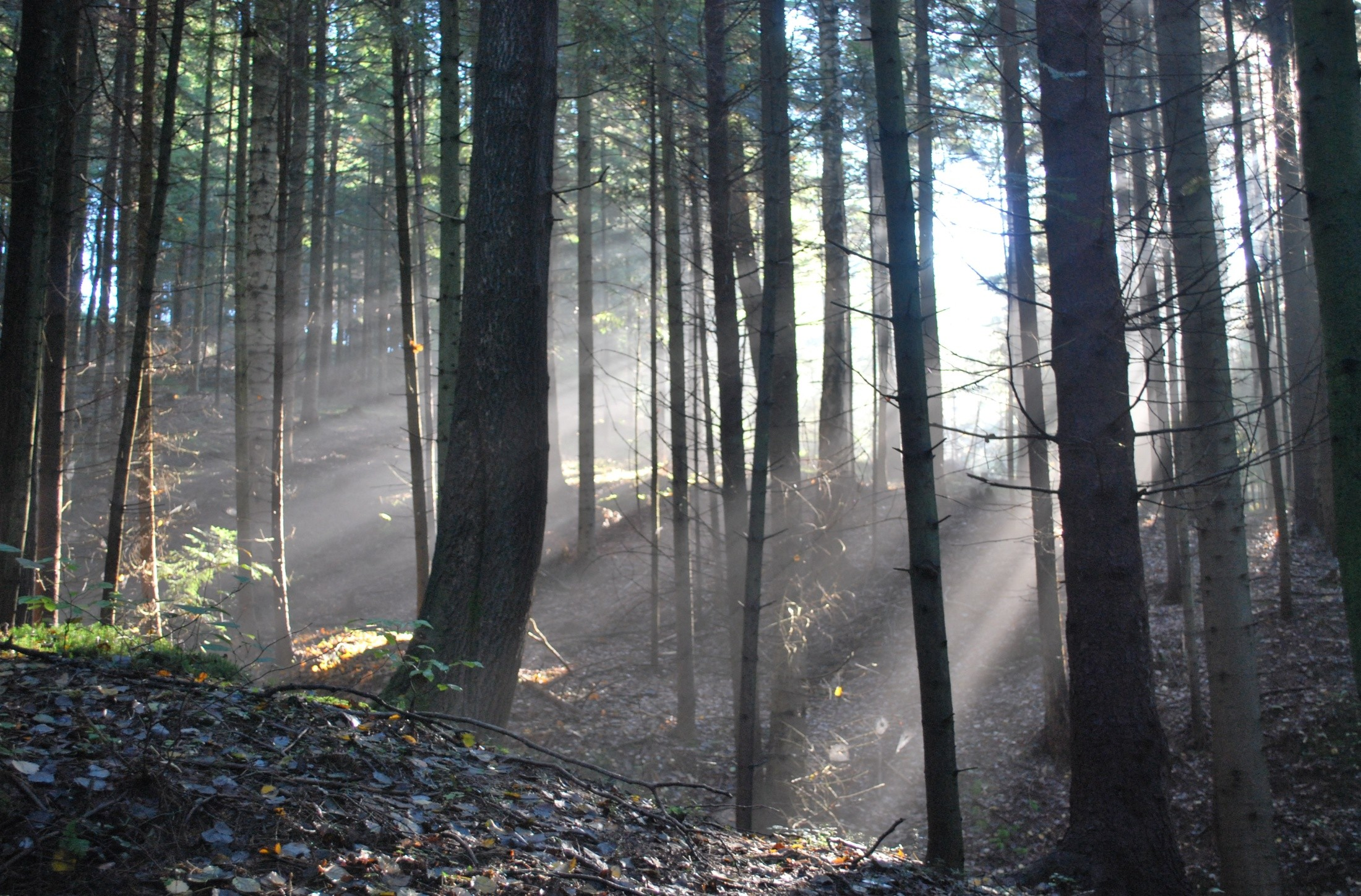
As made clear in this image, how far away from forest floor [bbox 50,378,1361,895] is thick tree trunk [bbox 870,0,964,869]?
485mm

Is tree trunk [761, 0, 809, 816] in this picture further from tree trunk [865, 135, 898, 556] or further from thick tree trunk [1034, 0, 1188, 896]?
tree trunk [865, 135, 898, 556]

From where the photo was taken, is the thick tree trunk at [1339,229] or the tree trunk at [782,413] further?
the tree trunk at [782,413]

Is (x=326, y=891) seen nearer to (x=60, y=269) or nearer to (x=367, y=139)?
(x=60, y=269)

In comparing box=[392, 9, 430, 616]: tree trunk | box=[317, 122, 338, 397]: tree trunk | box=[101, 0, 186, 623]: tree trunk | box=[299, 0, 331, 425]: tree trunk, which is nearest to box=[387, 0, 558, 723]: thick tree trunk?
box=[392, 9, 430, 616]: tree trunk

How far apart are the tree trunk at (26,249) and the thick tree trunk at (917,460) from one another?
7300 mm

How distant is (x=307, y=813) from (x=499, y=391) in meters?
3.33

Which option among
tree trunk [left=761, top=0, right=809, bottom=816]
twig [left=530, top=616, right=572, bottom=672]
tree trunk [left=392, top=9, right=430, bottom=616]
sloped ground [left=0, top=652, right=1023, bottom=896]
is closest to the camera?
sloped ground [left=0, top=652, right=1023, bottom=896]

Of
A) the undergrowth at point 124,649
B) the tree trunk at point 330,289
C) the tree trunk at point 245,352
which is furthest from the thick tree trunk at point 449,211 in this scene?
the tree trunk at point 330,289

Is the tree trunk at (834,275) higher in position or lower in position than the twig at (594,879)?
higher

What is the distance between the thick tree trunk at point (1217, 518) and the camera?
6082mm

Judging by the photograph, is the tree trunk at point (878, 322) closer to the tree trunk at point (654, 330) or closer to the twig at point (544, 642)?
the tree trunk at point (654, 330)

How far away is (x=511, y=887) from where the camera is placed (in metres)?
2.98

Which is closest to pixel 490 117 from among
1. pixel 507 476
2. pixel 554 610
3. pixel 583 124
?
pixel 507 476

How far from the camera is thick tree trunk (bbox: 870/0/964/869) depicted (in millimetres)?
5133
